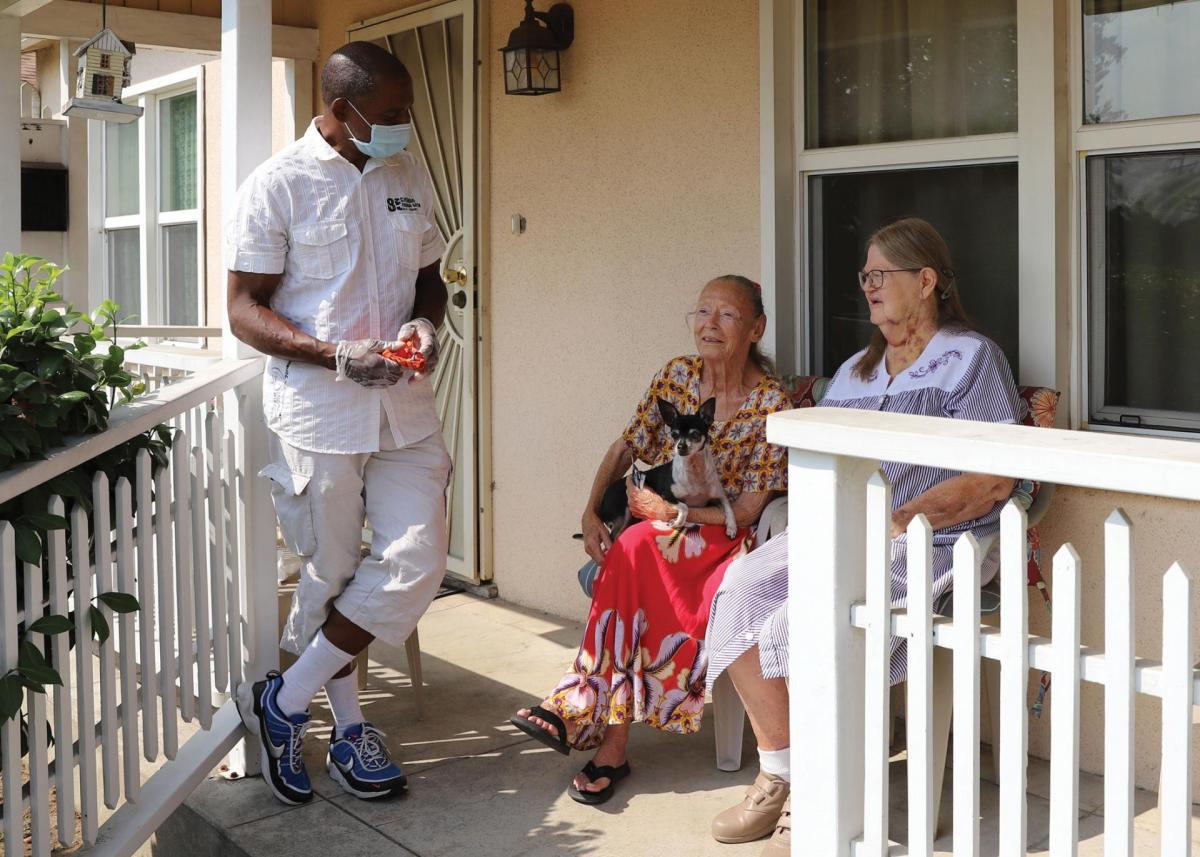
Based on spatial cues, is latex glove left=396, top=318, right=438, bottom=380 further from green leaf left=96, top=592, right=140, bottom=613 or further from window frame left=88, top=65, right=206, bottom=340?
window frame left=88, top=65, right=206, bottom=340

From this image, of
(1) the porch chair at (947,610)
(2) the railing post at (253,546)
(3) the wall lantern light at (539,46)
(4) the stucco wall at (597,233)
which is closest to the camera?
(1) the porch chair at (947,610)

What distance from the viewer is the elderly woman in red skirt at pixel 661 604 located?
305 cm

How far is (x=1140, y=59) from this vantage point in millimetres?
2994

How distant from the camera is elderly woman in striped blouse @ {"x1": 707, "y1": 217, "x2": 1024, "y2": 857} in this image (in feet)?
9.00

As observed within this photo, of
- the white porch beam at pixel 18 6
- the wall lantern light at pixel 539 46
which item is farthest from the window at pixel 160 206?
the wall lantern light at pixel 539 46

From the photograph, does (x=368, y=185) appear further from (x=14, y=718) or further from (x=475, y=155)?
(x=475, y=155)

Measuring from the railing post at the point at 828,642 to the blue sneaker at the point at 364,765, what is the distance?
4.45ft

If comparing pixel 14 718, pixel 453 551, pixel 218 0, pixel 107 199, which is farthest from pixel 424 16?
pixel 107 199

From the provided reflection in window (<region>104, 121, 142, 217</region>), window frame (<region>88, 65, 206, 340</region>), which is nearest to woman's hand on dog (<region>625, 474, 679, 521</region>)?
window frame (<region>88, 65, 206, 340</region>)

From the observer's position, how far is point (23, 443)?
220 centimetres

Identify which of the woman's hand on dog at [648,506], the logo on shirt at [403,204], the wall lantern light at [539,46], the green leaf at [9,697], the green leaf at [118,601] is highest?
the wall lantern light at [539,46]

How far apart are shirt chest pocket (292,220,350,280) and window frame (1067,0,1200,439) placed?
5.73 ft

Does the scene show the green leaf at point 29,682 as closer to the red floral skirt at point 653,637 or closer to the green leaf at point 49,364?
the green leaf at point 49,364

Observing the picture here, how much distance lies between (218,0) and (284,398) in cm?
334
